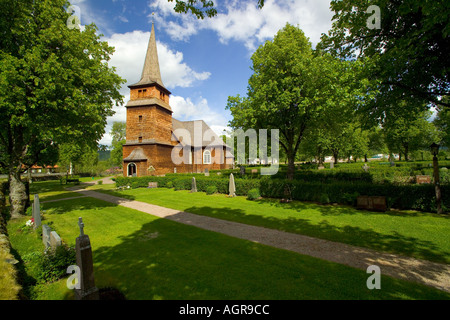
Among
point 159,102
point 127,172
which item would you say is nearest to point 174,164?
point 127,172

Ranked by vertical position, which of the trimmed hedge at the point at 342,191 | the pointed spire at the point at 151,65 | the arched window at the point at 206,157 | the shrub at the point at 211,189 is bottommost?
the shrub at the point at 211,189

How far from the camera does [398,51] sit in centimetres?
827

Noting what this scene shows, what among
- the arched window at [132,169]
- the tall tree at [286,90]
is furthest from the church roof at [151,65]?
the tall tree at [286,90]

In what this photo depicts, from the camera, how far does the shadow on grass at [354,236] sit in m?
5.74

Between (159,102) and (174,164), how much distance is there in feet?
38.9

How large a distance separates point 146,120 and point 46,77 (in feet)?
78.8

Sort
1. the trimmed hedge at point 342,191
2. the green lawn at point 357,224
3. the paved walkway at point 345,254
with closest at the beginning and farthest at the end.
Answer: the paved walkway at point 345,254 → the green lawn at point 357,224 → the trimmed hedge at point 342,191

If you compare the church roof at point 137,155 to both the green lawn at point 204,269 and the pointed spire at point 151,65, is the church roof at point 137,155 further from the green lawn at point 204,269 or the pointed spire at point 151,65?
the green lawn at point 204,269

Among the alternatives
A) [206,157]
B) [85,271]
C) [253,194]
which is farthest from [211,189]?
[206,157]

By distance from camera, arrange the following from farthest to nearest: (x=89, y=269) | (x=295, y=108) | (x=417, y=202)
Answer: (x=295, y=108)
(x=417, y=202)
(x=89, y=269)

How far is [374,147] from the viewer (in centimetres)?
5334

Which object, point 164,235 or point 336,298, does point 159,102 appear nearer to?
point 164,235

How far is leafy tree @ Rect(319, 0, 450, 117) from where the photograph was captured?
8301mm

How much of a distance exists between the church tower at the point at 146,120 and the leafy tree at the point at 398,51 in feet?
93.9
